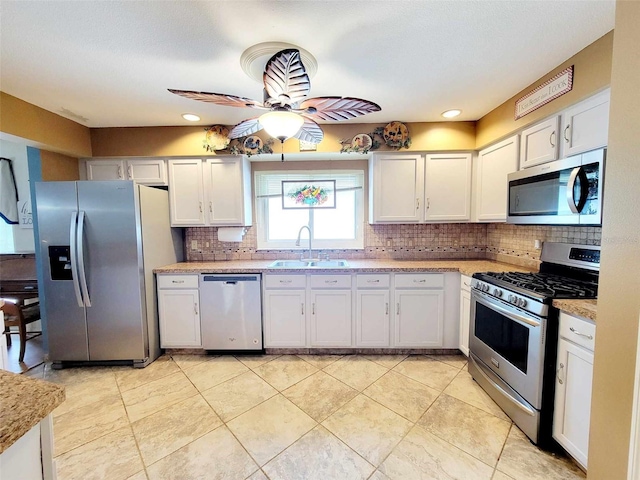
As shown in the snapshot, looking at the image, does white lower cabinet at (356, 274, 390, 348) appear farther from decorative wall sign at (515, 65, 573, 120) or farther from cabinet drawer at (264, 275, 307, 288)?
decorative wall sign at (515, 65, 573, 120)

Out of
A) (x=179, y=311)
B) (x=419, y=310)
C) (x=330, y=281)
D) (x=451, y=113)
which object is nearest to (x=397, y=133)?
(x=451, y=113)

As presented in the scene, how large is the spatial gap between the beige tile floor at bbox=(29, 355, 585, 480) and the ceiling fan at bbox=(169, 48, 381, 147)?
1.93 metres

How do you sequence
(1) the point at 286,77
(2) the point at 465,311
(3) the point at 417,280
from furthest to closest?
(3) the point at 417,280
(2) the point at 465,311
(1) the point at 286,77

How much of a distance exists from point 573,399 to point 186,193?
3488mm

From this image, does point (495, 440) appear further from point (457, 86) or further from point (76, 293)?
point (76, 293)

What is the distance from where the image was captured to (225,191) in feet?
9.42

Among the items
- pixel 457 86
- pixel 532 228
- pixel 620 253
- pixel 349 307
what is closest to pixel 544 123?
pixel 457 86

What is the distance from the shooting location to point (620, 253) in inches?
36.4

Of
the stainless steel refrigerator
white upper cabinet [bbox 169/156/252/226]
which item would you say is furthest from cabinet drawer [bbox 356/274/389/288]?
the stainless steel refrigerator

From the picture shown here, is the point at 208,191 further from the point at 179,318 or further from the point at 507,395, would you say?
the point at 507,395

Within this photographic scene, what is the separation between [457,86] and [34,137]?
Result: 3.60m

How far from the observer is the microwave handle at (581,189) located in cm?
152

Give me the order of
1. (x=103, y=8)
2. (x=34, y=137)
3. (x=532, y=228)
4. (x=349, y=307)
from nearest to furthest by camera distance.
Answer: (x=103, y=8) → (x=34, y=137) → (x=532, y=228) → (x=349, y=307)

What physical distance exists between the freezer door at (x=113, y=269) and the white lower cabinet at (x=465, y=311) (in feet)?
10.00
